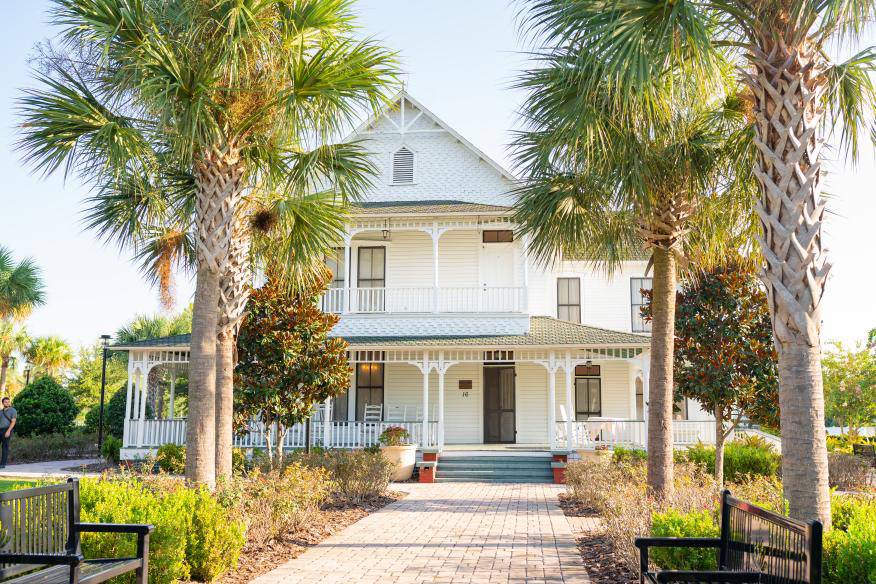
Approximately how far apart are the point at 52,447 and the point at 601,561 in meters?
20.1

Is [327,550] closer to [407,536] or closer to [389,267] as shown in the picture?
[407,536]

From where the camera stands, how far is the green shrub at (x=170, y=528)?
5609 mm

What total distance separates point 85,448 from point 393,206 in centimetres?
1303

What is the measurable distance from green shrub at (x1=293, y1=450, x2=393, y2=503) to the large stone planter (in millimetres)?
3027

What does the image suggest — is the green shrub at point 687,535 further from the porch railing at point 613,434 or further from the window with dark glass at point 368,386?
the window with dark glass at point 368,386

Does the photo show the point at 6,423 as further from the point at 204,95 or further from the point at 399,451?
the point at 204,95

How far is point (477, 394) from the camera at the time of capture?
69.2 ft

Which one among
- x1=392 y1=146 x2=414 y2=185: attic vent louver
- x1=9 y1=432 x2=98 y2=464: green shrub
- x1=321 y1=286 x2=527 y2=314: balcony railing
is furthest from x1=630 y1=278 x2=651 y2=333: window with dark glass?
x1=9 y1=432 x2=98 y2=464: green shrub

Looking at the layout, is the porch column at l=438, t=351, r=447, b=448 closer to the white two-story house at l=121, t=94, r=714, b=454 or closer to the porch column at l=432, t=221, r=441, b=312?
the white two-story house at l=121, t=94, r=714, b=454

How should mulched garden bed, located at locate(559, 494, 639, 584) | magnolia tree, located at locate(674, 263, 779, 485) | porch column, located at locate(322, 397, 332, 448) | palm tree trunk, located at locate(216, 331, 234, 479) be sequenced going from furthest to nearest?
porch column, located at locate(322, 397, 332, 448) → magnolia tree, located at locate(674, 263, 779, 485) → palm tree trunk, located at locate(216, 331, 234, 479) → mulched garden bed, located at locate(559, 494, 639, 584)

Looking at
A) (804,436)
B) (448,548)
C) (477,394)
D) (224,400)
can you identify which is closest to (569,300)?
(477,394)

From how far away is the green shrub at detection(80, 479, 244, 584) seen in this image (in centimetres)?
561

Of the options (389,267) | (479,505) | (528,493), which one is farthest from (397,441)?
(389,267)

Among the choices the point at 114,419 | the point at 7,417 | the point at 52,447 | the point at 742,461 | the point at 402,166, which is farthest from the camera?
the point at 114,419
